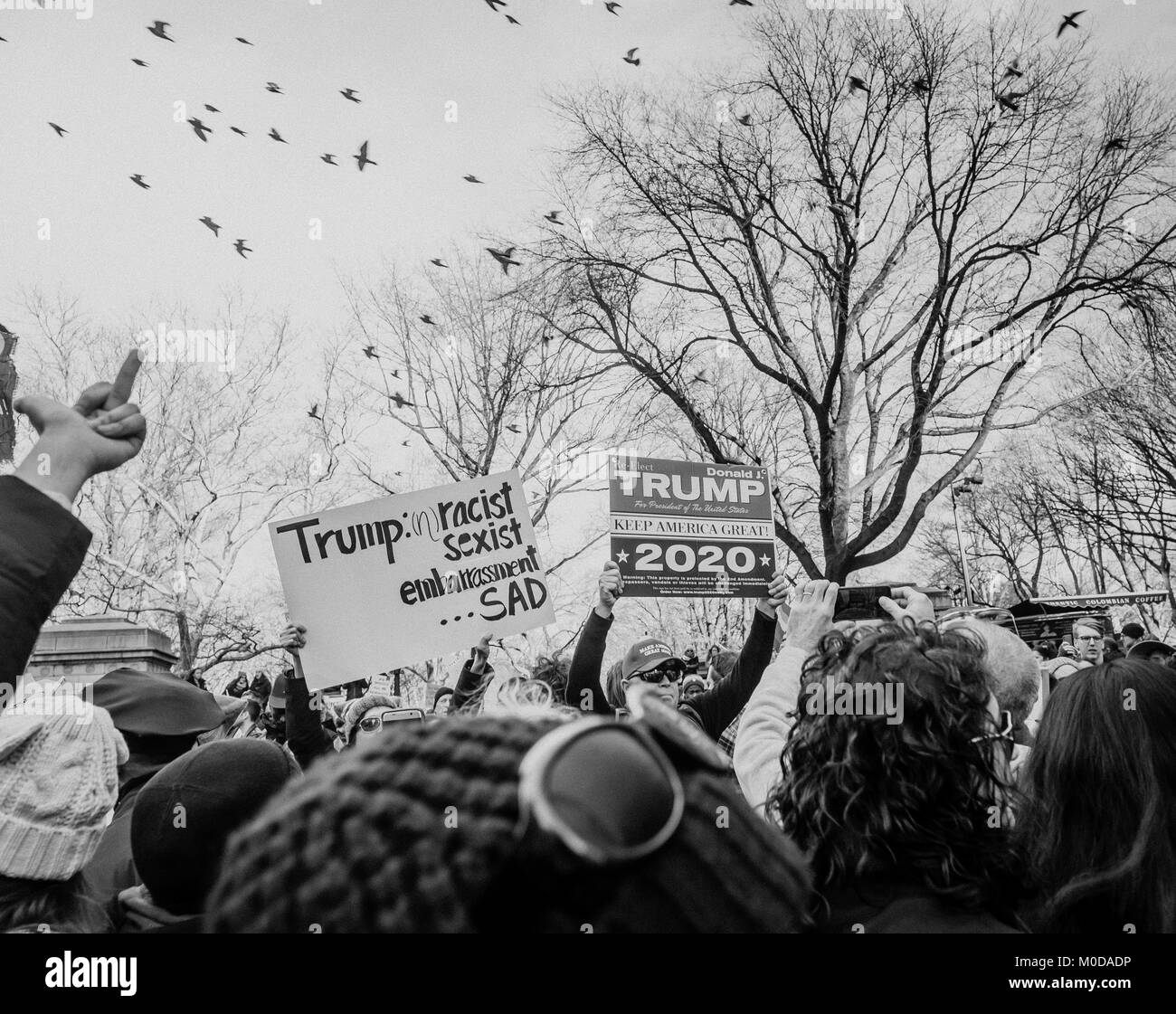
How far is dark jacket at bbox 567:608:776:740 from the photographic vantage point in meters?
4.18

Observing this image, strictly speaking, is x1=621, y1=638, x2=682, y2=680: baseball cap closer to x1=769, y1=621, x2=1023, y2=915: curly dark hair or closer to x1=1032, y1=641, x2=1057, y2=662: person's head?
x1=769, y1=621, x2=1023, y2=915: curly dark hair

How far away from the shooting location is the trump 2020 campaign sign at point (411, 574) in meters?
4.72

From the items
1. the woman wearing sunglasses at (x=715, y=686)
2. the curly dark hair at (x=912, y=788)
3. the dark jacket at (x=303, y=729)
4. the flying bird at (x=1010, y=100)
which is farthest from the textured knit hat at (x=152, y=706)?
the flying bird at (x=1010, y=100)

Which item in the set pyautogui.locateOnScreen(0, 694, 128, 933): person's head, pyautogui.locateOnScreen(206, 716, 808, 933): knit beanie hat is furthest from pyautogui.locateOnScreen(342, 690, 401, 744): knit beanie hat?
pyautogui.locateOnScreen(206, 716, 808, 933): knit beanie hat

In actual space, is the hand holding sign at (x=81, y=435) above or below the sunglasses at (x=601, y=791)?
above

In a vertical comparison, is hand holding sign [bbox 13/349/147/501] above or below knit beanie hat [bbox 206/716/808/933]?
above

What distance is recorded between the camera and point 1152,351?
13906 millimetres

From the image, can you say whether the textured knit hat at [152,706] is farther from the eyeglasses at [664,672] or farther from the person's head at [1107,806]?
the person's head at [1107,806]

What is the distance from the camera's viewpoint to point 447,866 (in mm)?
634

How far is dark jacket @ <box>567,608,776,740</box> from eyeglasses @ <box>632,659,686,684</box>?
0.60m

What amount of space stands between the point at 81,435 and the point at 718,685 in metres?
3.38
